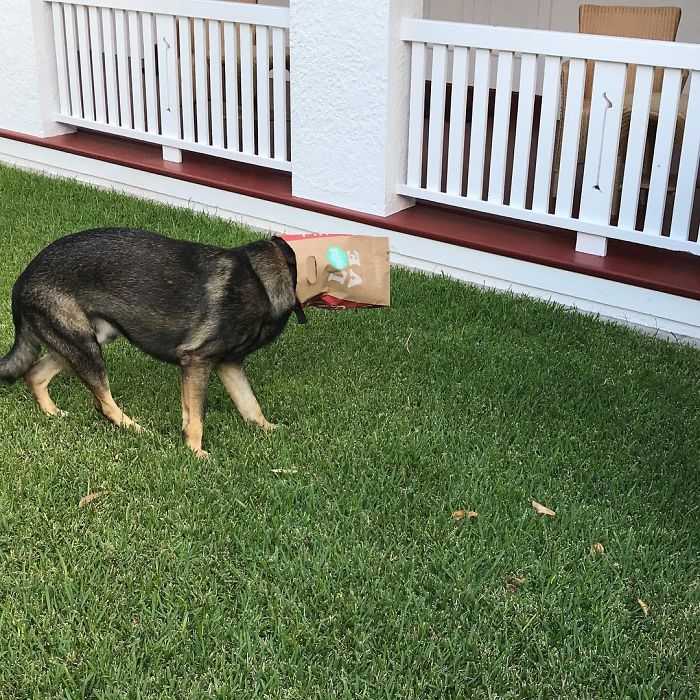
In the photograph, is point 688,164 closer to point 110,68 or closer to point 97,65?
point 110,68

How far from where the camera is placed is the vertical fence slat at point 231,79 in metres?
7.22

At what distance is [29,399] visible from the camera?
4.71 meters

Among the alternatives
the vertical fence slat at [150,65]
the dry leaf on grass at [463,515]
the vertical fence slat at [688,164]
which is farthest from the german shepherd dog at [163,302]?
the vertical fence slat at [150,65]

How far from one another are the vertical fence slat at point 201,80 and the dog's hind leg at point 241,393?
12.2ft

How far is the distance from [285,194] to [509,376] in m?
2.77

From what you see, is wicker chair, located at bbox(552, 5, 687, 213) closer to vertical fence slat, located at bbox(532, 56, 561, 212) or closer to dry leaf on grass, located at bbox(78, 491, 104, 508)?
vertical fence slat, located at bbox(532, 56, 561, 212)

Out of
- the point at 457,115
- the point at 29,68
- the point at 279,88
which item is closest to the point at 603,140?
the point at 457,115

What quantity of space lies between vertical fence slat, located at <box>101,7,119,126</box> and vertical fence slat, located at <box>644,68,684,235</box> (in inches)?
179

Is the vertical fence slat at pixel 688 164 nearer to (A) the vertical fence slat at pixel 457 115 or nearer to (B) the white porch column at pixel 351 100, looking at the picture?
(A) the vertical fence slat at pixel 457 115

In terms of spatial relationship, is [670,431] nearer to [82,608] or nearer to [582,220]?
[582,220]

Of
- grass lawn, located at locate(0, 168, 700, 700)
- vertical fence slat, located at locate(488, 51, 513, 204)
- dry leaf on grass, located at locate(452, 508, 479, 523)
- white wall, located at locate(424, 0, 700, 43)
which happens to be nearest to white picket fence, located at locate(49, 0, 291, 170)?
vertical fence slat, located at locate(488, 51, 513, 204)

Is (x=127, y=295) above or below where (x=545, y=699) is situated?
above

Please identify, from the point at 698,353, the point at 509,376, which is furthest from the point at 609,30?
the point at 509,376

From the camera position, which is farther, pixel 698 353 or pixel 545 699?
pixel 698 353
